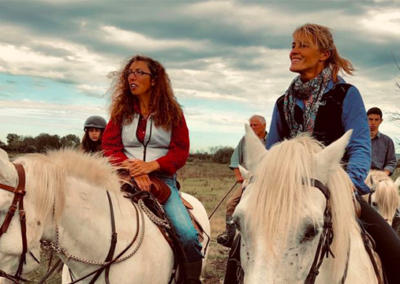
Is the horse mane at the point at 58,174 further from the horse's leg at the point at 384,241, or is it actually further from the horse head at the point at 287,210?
the horse's leg at the point at 384,241

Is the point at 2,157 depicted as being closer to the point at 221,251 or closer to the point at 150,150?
the point at 150,150

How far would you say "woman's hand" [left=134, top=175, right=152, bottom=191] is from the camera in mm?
4016

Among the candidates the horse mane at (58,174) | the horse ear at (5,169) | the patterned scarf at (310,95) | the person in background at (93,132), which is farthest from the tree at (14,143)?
Answer: the patterned scarf at (310,95)

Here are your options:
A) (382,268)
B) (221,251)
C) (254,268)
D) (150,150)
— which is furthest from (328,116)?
(221,251)

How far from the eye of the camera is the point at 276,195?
2047mm

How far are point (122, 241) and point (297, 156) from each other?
6.31 feet

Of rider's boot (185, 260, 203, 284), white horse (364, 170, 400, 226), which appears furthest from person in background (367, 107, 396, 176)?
rider's boot (185, 260, 203, 284)

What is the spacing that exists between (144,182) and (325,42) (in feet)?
6.86

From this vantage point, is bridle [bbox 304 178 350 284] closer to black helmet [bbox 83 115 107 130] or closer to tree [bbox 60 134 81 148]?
tree [bbox 60 134 81 148]

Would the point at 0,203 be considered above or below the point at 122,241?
above

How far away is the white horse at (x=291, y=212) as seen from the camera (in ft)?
6.43

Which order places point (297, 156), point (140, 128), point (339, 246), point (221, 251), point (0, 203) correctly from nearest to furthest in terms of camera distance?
point (297, 156) → point (339, 246) → point (0, 203) → point (140, 128) → point (221, 251)

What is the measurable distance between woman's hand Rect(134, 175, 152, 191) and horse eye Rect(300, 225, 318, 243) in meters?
2.23

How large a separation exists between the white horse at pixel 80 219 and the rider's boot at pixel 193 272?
0.17m
